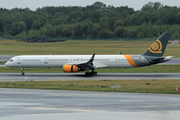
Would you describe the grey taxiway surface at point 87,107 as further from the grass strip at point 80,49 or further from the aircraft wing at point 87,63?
the grass strip at point 80,49

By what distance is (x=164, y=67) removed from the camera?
5638 cm

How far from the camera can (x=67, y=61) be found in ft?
155

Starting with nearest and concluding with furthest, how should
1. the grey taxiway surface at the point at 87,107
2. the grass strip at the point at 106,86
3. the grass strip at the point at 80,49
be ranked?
1. the grey taxiway surface at the point at 87,107
2. the grass strip at the point at 106,86
3. the grass strip at the point at 80,49

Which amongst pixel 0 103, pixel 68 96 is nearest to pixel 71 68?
pixel 68 96

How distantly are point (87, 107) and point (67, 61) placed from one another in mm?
27454

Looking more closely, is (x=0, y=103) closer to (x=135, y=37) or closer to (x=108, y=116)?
(x=108, y=116)

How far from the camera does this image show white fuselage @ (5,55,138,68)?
46625mm

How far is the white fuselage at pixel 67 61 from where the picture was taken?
46625 mm

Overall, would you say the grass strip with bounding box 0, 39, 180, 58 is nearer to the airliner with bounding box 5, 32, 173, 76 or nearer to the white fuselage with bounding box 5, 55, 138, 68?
the airliner with bounding box 5, 32, 173, 76

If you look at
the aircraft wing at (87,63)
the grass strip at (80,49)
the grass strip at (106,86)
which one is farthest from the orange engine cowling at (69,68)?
the grass strip at (80,49)

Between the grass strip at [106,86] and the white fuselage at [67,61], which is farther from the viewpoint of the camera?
the white fuselage at [67,61]

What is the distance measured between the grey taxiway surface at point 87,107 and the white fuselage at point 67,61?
21.2m

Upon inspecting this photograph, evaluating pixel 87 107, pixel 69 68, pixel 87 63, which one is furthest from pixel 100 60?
pixel 87 107

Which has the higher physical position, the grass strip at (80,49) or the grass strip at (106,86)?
the grass strip at (106,86)
